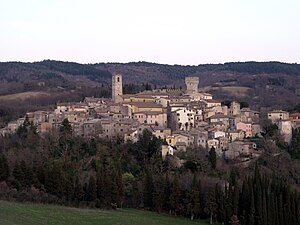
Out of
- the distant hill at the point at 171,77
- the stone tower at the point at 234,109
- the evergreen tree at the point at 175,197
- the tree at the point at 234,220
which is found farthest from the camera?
the distant hill at the point at 171,77

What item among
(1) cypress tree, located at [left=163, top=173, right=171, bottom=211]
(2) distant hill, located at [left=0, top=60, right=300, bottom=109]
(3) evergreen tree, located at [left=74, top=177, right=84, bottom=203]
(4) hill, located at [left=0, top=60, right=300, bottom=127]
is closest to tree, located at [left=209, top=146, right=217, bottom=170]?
(1) cypress tree, located at [left=163, top=173, right=171, bottom=211]

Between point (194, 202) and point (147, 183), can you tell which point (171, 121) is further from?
point (194, 202)

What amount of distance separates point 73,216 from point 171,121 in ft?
83.7

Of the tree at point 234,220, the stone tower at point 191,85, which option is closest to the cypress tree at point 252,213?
the tree at point 234,220

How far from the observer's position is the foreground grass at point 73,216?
27.5m

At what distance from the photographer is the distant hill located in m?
101

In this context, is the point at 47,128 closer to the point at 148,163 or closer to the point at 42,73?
the point at 148,163

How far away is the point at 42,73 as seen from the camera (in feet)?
474

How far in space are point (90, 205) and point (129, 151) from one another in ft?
32.1

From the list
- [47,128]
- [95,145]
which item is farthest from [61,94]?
[95,145]

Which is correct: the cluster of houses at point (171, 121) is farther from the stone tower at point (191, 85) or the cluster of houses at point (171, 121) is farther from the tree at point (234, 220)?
the tree at point (234, 220)

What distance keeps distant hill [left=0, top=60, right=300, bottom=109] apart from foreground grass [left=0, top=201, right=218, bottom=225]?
58.6 metres

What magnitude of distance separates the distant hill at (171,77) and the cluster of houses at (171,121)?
3404cm

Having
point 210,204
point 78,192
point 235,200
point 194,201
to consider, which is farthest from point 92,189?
point 235,200
